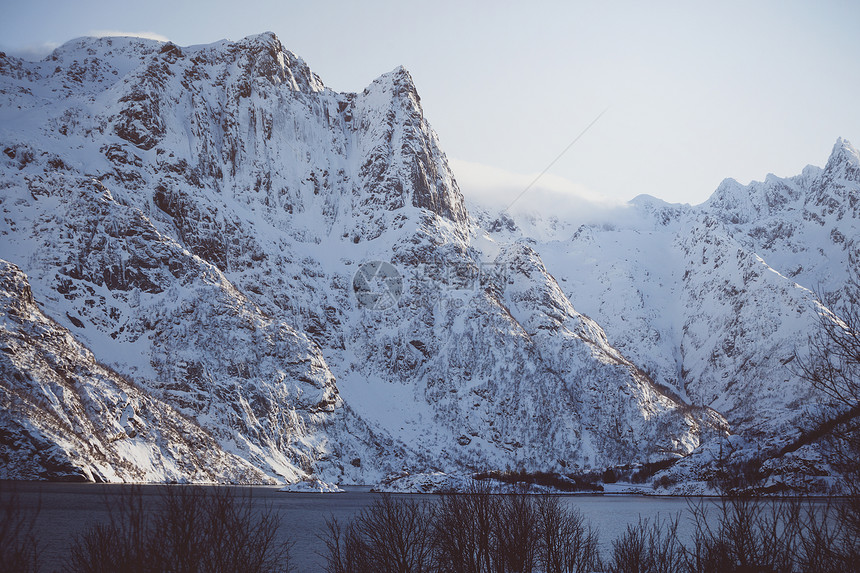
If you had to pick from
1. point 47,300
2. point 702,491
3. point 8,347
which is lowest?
point 702,491

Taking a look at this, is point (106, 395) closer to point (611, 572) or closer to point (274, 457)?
point (274, 457)

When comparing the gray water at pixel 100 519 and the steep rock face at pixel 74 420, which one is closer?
the gray water at pixel 100 519

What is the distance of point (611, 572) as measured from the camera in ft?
113

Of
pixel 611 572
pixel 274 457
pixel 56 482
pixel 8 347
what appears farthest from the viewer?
pixel 274 457

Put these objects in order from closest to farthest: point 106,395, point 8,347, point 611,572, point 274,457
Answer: point 611,572 < point 8,347 < point 106,395 < point 274,457

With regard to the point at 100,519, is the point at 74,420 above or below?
above

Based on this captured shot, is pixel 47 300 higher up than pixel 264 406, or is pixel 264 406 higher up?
pixel 47 300

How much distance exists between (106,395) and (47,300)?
A: 49334mm

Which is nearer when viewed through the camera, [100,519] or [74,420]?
[100,519]

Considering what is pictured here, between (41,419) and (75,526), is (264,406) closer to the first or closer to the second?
(41,419)

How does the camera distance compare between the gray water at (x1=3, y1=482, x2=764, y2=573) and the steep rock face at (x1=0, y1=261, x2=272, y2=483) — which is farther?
the steep rock face at (x1=0, y1=261, x2=272, y2=483)

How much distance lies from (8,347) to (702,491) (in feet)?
557

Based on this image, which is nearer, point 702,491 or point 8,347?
point 8,347

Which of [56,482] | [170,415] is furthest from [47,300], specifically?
[56,482]
